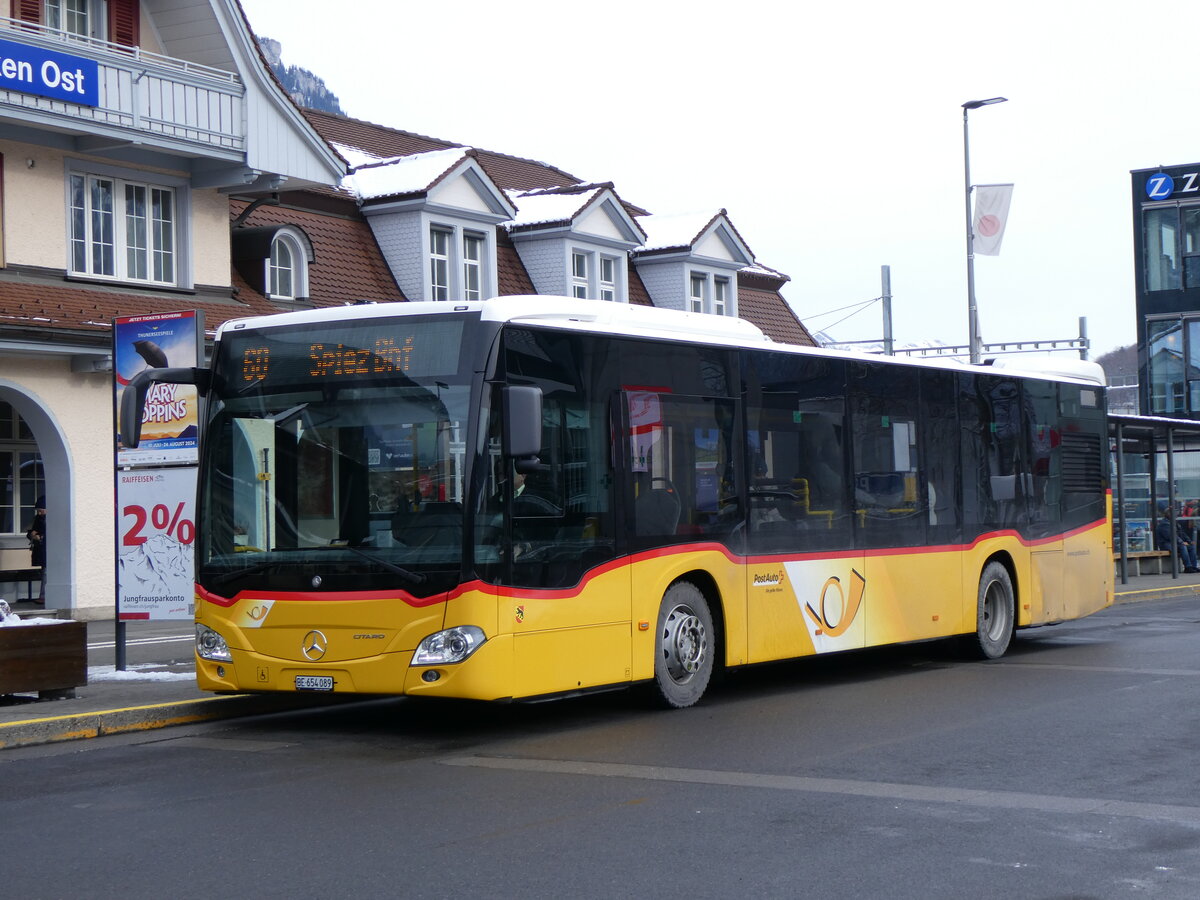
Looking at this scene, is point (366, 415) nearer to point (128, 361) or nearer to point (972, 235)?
point (128, 361)

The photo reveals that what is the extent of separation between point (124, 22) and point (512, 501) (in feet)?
51.0

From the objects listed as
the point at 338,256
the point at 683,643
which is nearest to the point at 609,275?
the point at 338,256

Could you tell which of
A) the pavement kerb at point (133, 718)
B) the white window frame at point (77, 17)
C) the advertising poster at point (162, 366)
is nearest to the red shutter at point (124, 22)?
the white window frame at point (77, 17)

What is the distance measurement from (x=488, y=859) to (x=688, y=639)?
5.30 m

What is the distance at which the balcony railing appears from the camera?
20875 millimetres

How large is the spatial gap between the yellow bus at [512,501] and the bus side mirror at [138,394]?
0.03 m

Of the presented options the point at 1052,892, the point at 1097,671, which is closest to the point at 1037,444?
the point at 1097,671

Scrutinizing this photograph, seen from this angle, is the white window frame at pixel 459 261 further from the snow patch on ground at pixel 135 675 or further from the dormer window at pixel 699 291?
the snow patch on ground at pixel 135 675

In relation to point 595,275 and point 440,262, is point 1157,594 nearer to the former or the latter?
point 595,275

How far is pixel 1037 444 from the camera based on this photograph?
1709 centimetres

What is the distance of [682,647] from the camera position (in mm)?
11906

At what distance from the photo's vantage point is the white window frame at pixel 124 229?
22.2 meters

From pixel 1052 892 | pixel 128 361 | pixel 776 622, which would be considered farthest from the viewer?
pixel 128 361

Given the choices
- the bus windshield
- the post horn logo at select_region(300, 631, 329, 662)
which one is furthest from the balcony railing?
the post horn logo at select_region(300, 631, 329, 662)
